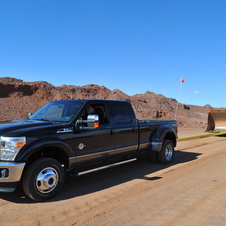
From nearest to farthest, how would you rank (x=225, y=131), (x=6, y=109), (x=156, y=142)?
(x=156, y=142)
(x=225, y=131)
(x=6, y=109)

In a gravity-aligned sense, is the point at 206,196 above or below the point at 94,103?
below

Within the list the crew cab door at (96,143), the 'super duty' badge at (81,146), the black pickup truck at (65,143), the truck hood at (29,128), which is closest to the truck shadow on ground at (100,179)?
the black pickup truck at (65,143)

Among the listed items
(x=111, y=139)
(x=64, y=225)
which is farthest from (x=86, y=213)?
(x=111, y=139)

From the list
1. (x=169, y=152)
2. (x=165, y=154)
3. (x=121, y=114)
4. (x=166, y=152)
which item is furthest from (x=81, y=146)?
(x=169, y=152)

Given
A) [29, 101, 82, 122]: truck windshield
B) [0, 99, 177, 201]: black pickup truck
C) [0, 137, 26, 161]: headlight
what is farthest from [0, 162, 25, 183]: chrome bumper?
[29, 101, 82, 122]: truck windshield

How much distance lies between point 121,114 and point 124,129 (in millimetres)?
405

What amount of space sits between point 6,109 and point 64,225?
32.1 metres

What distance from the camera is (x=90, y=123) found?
197 inches

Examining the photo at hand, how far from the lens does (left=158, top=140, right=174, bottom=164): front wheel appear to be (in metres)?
7.53

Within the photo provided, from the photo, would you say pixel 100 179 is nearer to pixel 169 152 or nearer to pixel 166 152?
pixel 166 152

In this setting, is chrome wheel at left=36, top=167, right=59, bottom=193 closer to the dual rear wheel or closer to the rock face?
the dual rear wheel

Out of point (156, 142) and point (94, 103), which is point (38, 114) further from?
point (156, 142)

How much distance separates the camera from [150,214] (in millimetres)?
4004

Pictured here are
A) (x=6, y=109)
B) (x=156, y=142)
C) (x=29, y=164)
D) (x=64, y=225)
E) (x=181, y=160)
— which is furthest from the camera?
(x=6, y=109)
